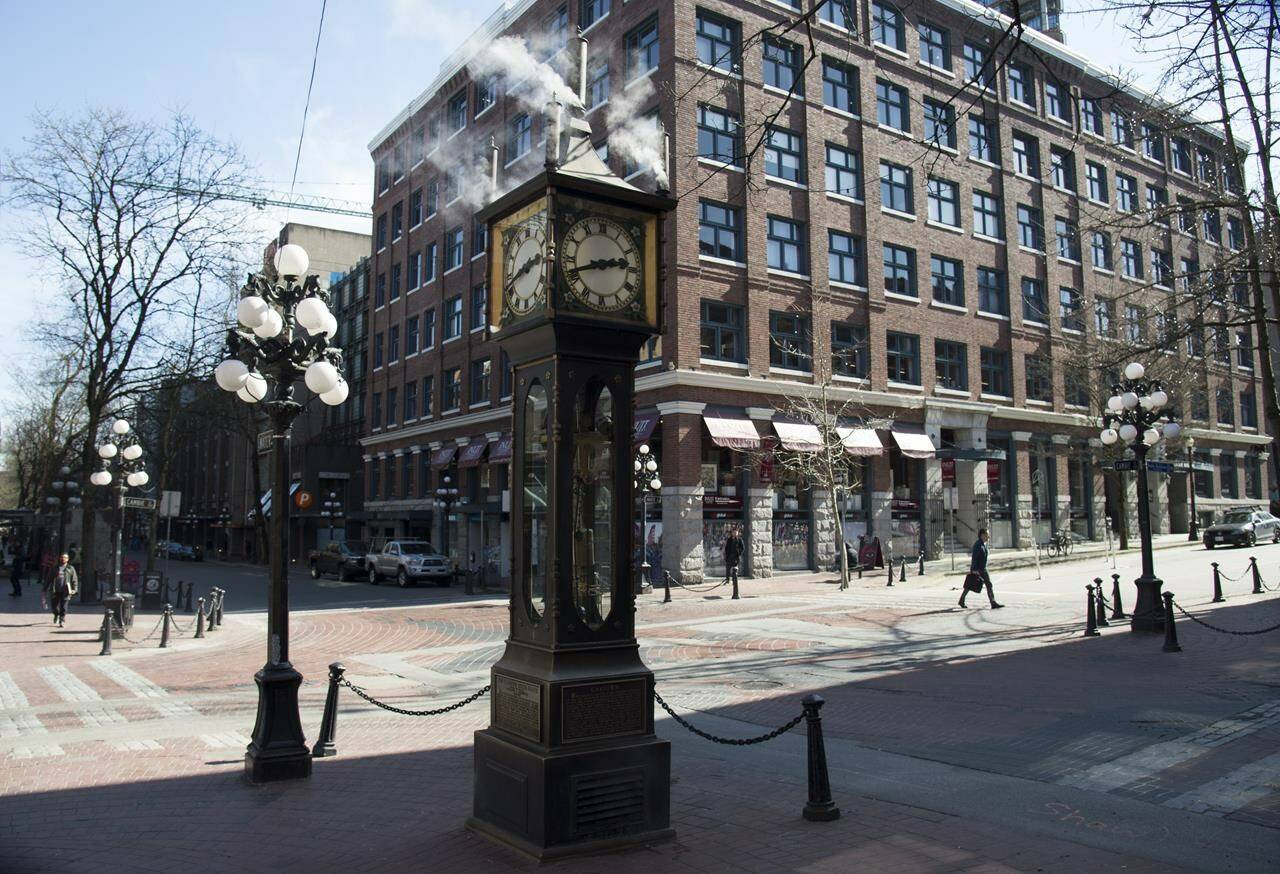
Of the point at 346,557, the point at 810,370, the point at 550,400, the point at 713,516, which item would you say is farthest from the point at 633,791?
the point at 346,557

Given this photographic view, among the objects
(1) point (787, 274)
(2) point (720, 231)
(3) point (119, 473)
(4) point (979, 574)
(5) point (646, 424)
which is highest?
(2) point (720, 231)

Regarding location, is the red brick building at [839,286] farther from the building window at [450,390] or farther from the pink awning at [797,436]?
the pink awning at [797,436]

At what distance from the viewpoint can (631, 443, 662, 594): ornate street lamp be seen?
985 inches

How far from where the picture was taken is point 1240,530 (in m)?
35.1

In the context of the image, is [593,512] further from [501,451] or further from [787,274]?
Answer: [501,451]

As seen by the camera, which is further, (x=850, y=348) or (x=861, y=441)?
(x=850, y=348)

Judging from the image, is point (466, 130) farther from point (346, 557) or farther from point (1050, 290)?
point (1050, 290)

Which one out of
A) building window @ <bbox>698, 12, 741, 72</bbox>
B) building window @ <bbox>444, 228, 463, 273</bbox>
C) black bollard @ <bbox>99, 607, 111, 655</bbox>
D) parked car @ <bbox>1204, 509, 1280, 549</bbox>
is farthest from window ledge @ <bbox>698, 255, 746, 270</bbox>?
parked car @ <bbox>1204, 509, 1280, 549</bbox>

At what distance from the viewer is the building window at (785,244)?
3119 cm

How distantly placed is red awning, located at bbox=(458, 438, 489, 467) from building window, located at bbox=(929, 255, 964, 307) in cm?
1925

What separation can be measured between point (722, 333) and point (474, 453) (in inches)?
534

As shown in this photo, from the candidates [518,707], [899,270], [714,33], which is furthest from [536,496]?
[899,270]

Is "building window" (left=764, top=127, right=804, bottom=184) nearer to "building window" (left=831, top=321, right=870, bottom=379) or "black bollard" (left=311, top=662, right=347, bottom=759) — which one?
"building window" (left=831, top=321, right=870, bottom=379)

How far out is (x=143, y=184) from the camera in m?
26.5
